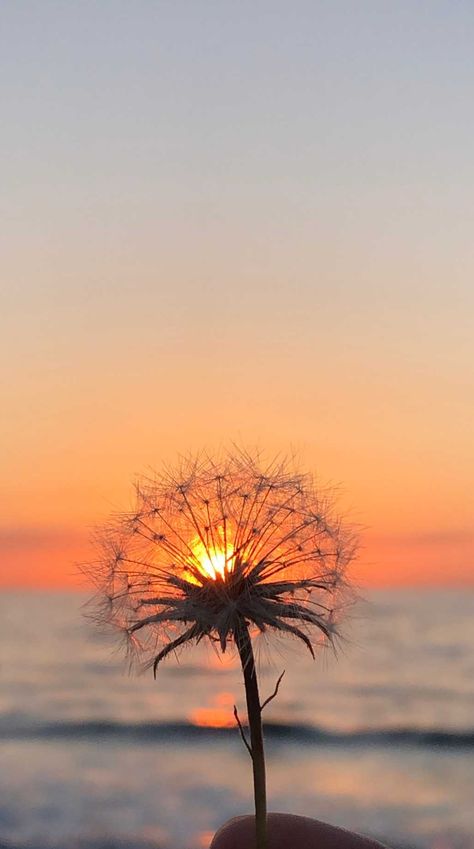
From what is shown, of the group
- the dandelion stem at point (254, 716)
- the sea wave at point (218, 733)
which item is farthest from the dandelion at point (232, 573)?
the sea wave at point (218, 733)

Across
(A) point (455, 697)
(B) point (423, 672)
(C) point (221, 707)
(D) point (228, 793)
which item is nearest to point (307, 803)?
(D) point (228, 793)

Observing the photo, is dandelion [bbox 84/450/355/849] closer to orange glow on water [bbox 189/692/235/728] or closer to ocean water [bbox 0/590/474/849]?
ocean water [bbox 0/590/474/849]

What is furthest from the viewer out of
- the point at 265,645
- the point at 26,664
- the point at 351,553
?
the point at 26,664

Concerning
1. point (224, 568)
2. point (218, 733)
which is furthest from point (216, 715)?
point (224, 568)

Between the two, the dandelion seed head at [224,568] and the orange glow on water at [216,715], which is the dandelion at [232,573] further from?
the orange glow on water at [216,715]

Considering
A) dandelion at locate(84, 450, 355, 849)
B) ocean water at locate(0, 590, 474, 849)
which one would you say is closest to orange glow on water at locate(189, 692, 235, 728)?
ocean water at locate(0, 590, 474, 849)

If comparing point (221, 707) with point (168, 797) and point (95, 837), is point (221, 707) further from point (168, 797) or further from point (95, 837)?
point (95, 837)
